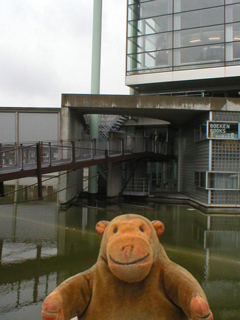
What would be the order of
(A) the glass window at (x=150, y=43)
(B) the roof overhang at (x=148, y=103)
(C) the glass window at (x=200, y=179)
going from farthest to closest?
(A) the glass window at (x=150, y=43)
(C) the glass window at (x=200, y=179)
(B) the roof overhang at (x=148, y=103)

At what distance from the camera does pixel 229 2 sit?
866 inches

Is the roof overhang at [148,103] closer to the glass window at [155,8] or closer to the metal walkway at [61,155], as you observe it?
the metal walkway at [61,155]

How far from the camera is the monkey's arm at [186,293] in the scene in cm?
247

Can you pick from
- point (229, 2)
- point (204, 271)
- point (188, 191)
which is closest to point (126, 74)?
point (229, 2)

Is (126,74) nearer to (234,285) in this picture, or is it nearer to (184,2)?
(184,2)

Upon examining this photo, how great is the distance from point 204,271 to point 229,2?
20.9 meters

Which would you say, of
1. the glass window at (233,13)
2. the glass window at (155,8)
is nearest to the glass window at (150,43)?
the glass window at (155,8)

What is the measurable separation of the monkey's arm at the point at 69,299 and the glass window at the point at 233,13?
23.3 meters

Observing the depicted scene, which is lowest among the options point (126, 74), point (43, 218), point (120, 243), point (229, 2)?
point (43, 218)

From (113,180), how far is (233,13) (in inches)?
566

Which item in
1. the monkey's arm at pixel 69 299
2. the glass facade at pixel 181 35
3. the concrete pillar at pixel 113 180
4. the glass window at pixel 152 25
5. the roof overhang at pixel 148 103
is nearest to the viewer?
the monkey's arm at pixel 69 299

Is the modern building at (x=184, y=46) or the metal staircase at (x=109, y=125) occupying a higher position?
the modern building at (x=184, y=46)

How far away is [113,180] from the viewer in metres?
21.0

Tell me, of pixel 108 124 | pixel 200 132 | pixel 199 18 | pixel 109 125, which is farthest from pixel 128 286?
pixel 199 18
